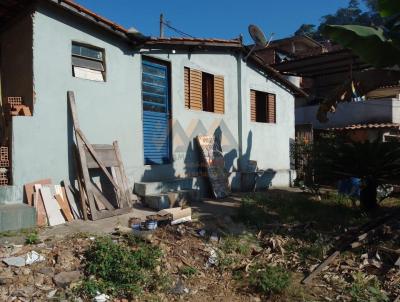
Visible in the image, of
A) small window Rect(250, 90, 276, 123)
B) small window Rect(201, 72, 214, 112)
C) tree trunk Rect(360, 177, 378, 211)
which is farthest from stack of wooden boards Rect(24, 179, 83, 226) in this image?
small window Rect(250, 90, 276, 123)

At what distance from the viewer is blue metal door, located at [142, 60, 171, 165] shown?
10.0 meters

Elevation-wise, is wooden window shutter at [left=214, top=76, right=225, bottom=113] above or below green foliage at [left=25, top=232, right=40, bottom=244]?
above

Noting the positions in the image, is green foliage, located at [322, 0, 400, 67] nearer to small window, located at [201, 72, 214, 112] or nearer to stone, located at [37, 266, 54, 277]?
stone, located at [37, 266, 54, 277]

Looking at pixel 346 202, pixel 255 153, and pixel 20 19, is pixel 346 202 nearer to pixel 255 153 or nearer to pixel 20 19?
pixel 255 153

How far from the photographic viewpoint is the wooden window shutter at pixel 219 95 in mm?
12039

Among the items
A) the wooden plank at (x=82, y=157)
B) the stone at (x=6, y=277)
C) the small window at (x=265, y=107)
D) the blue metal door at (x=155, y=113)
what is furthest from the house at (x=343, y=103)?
the stone at (x=6, y=277)

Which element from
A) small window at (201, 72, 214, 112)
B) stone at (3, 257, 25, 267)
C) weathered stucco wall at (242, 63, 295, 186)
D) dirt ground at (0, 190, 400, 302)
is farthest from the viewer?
weathered stucco wall at (242, 63, 295, 186)

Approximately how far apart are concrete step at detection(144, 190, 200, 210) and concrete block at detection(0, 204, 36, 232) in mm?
2654

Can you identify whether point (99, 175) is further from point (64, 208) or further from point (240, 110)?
point (240, 110)

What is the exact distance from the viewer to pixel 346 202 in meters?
10.9

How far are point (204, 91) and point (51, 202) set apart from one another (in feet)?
19.3

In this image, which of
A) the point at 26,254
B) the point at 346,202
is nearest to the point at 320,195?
the point at 346,202

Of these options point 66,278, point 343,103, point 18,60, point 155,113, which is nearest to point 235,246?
point 66,278

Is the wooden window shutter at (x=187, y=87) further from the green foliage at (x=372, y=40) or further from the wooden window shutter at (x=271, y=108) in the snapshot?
the green foliage at (x=372, y=40)
